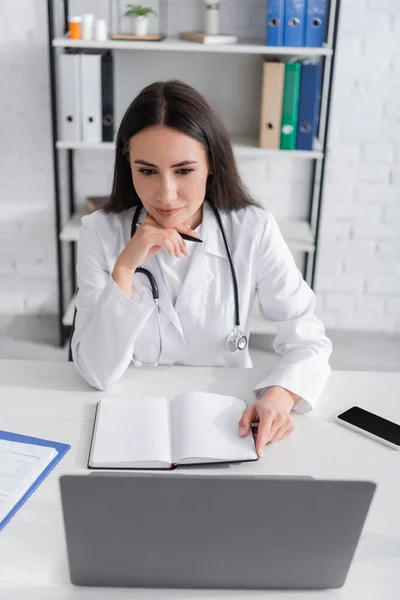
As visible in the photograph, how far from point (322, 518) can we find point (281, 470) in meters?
0.30

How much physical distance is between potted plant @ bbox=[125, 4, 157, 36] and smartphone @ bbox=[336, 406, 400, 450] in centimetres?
174

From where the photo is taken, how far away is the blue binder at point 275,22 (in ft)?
7.59

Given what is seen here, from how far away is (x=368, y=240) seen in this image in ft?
9.49

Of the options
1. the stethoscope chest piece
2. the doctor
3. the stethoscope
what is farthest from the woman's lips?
the stethoscope chest piece

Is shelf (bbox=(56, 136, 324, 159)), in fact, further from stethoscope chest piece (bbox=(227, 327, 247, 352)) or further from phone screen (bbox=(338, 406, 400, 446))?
phone screen (bbox=(338, 406, 400, 446))

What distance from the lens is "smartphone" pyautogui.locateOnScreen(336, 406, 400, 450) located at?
1.11 meters

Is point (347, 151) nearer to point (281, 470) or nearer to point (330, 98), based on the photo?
point (330, 98)

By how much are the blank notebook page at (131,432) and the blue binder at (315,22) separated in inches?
65.5

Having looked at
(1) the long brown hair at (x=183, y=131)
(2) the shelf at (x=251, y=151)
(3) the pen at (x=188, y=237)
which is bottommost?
(2) the shelf at (x=251, y=151)

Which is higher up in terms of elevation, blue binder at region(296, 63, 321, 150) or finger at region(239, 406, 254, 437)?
blue binder at region(296, 63, 321, 150)

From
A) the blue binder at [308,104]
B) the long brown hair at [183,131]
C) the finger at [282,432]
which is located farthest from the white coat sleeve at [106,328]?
the blue binder at [308,104]

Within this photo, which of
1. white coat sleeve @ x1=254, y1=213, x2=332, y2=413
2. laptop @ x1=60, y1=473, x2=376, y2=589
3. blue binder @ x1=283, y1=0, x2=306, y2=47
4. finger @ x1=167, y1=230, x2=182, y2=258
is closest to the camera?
laptop @ x1=60, y1=473, x2=376, y2=589

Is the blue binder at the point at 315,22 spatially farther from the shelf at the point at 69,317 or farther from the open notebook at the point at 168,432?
the open notebook at the point at 168,432

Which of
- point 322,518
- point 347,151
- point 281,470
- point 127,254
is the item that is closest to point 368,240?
point 347,151
